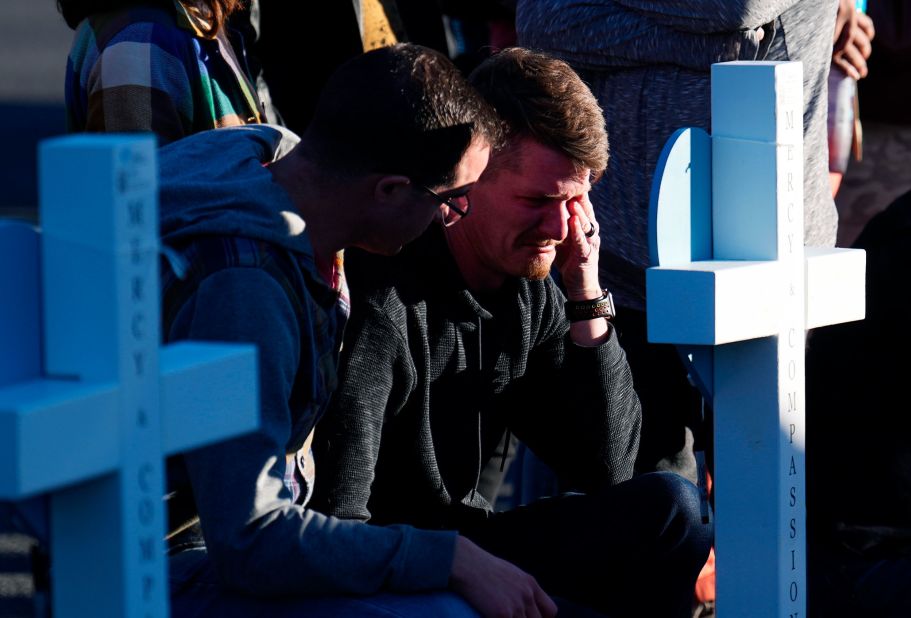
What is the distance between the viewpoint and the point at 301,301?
180 cm

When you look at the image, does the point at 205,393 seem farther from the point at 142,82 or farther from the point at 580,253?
the point at 580,253

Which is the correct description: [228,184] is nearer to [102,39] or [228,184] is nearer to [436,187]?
[436,187]

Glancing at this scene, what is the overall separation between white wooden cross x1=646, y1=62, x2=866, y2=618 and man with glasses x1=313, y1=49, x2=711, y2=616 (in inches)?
18.0

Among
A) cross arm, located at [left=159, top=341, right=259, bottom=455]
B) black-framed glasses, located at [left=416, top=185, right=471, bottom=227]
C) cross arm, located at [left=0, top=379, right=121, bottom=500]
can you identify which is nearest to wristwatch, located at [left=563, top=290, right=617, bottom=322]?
black-framed glasses, located at [left=416, top=185, right=471, bottom=227]

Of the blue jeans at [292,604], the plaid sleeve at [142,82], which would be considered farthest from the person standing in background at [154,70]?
the blue jeans at [292,604]

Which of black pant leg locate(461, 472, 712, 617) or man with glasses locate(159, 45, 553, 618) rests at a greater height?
man with glasses locate(159, 45, 553, 618)

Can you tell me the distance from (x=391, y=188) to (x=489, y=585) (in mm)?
538

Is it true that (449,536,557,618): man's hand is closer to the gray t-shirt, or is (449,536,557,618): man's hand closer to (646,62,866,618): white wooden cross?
(646,62,866,618): white wooden cross

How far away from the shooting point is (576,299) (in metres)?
2.54

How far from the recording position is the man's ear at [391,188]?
189cm

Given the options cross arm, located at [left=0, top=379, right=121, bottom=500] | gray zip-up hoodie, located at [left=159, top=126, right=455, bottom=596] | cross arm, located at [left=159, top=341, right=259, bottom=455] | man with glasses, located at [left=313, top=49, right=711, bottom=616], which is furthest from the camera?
man with glasses, located at [left=313, top=49, right=711, bottom=616]

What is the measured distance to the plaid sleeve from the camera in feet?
7.75

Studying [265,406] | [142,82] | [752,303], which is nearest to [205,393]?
[265,406]

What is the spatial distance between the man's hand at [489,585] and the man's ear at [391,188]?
0.46 metres
